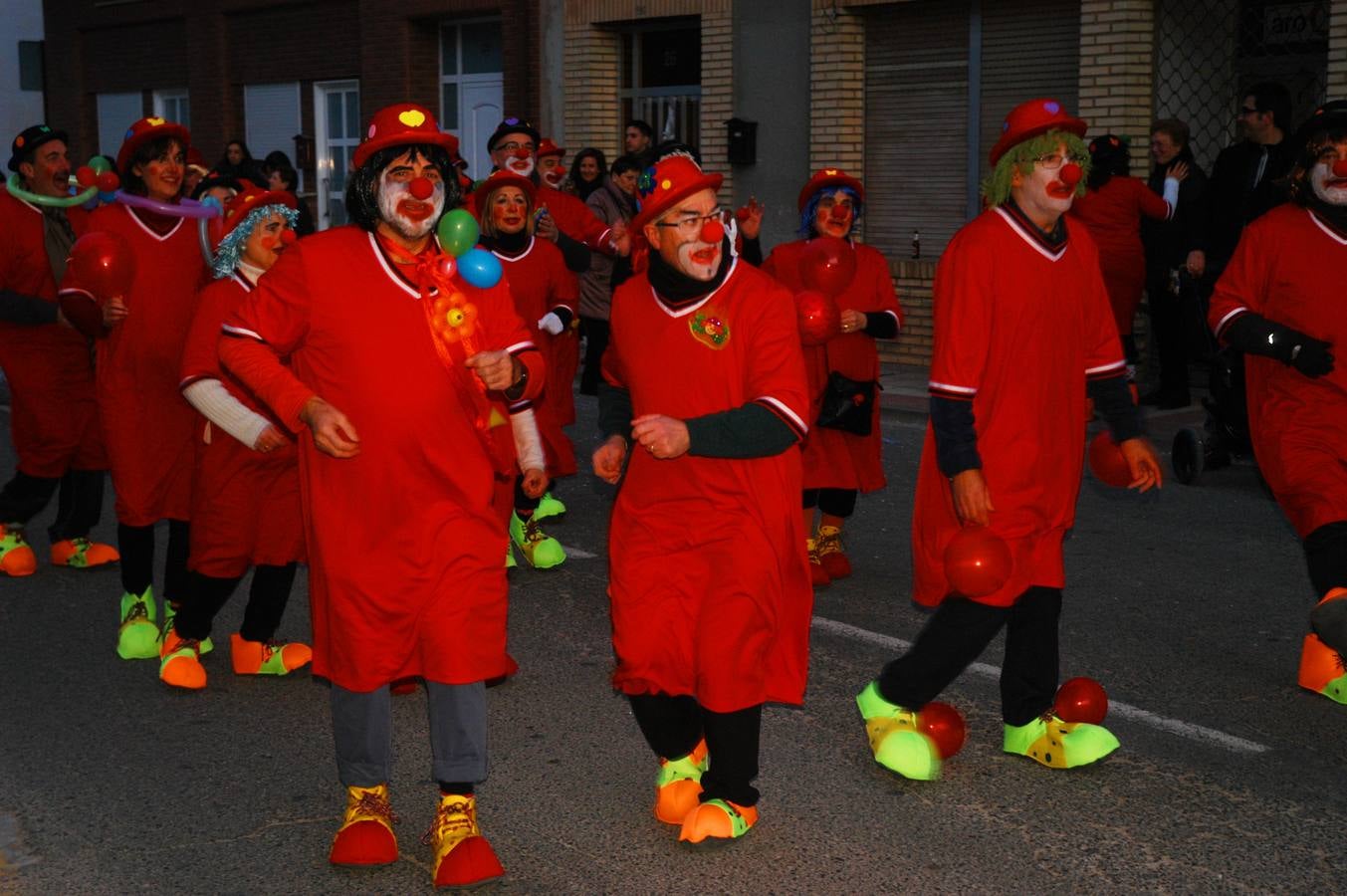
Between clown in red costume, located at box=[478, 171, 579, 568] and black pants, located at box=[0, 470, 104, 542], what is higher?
clown in red costume, located at box=[478, 171, 579, 568]

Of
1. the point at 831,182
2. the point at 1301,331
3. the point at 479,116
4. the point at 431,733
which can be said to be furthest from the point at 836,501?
the point at 479,116

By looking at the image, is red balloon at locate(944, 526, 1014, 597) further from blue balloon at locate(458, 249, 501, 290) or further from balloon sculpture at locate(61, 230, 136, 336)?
balloon sculpture at locate(61, 230, 136, 336)

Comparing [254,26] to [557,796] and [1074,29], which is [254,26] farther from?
[557,796]

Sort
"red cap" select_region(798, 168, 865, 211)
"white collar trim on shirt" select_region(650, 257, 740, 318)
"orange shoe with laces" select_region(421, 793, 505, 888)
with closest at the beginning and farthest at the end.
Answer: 1. "orange shoe with laces" select_region(421, 793, 505, 888)
2. "white collar trim on shirt" select_region(650, 257, 740, 318)
3. "red cap" select_region(798, 168, 865, 211)

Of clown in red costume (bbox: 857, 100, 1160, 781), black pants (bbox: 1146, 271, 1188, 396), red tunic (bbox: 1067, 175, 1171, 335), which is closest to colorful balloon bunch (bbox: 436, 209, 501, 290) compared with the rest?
clown in red costume (bbox: 857, 100, 1160, 781)

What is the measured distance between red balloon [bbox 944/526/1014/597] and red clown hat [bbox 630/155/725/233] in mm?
1212

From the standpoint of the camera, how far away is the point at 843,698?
618 centimetres

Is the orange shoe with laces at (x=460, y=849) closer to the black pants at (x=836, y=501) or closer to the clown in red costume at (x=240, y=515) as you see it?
the clown in red costume at (x=240, y=515)

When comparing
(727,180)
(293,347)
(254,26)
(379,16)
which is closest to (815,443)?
(293,347)

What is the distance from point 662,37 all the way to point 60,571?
1193 cm

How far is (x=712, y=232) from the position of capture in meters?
4.53

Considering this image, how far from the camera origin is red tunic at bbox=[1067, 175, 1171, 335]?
41.2 ft

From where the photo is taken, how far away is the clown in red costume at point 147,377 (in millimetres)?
6871

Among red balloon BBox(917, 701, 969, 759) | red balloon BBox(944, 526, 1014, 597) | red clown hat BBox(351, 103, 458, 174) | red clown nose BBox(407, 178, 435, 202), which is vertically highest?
red clown hat BBox(351, 103, 458, 174)
